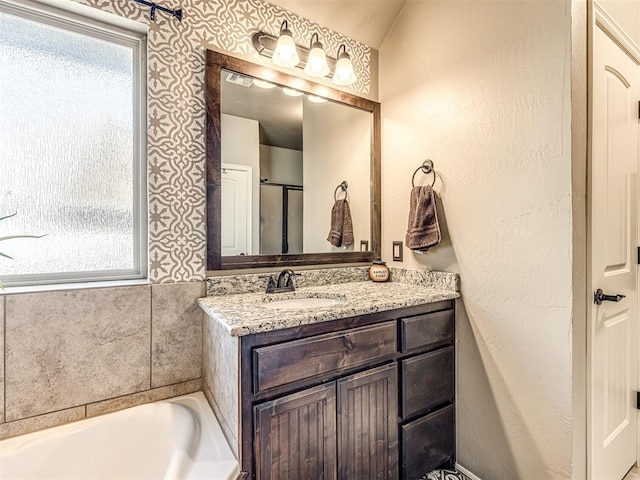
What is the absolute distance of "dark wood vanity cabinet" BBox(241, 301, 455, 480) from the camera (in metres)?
1.06

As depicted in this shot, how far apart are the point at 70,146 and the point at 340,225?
137 cm

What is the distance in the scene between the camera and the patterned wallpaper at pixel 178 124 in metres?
1.39

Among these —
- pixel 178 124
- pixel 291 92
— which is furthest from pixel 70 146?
pixel 291 92

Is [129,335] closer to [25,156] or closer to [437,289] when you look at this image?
[25,156]

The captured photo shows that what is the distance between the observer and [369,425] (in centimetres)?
129

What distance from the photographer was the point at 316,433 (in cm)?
116

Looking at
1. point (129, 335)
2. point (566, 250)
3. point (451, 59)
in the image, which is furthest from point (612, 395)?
point (129, 335)

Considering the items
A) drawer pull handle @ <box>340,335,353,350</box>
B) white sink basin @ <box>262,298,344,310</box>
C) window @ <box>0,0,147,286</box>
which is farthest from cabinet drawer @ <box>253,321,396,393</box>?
window @ <box>0,0,147,286</box>

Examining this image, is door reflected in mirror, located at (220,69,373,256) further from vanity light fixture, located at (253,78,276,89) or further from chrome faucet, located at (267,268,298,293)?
chrome faucet, located at (267,268,298,293)

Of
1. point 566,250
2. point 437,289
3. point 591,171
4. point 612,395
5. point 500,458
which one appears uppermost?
point 591,171

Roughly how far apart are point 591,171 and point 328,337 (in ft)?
4.10

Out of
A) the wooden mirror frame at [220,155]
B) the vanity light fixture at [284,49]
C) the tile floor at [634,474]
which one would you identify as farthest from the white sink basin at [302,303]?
the tile floor at [634,474]

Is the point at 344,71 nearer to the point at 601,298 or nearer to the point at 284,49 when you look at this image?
the point at 284,49

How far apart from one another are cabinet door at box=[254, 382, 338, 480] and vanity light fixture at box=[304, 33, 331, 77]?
5.17 feet
